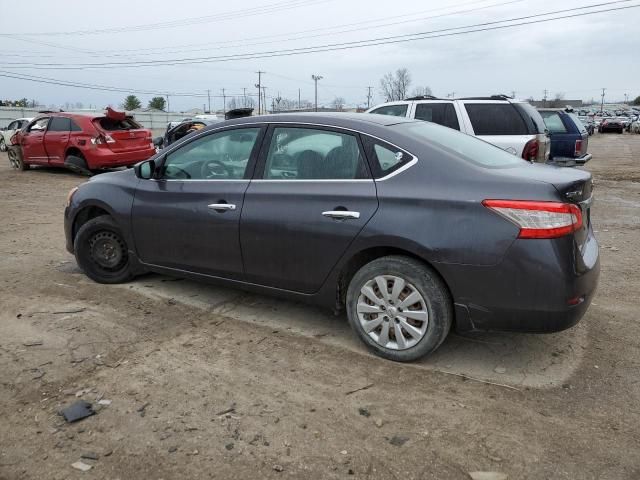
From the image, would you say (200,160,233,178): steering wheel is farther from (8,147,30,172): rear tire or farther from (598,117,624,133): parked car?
(598,117,624,133): parked car

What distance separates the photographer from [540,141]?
8430 millimetres

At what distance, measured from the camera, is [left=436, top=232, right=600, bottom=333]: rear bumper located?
3195mm

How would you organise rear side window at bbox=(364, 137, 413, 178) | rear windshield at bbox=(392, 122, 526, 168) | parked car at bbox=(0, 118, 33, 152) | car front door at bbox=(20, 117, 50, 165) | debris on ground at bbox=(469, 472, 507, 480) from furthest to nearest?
parked car at bbox=(0, 118, 33, 152) → car front door at bbox=(20, 117, 50, 165) → rear windshield at bbox=(392, 122, 526, 168) → rear side window at bbox=(364, 137, 413, 178) → debris on ground at bbox=(469, 472, 507, 480)

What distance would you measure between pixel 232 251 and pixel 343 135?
1.24 meters

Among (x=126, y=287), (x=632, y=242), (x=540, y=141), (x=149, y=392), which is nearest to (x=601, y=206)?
(x=540, y=141)

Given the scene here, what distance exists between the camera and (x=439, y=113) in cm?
895

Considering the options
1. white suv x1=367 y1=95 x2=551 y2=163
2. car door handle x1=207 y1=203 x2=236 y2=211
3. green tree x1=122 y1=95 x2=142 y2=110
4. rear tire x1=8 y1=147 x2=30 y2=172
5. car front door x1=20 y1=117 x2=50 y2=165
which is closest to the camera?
car door handle x1=207 y1=203 x2=236 y2=211

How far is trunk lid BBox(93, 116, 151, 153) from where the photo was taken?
13.1 meters

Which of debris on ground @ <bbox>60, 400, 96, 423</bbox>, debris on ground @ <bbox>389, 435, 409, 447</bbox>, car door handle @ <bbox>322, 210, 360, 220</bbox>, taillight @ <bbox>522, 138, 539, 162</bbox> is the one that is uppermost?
taillight @ <bbox>522, 138, 539, 162</bbox>

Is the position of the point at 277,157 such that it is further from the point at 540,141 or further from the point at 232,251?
the point at 540,141

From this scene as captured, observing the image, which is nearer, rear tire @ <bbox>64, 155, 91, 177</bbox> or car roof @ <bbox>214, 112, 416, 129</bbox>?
car roof @ <bbox>214, 112, 416, 129</bbox>

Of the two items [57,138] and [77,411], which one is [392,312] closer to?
[77,411]

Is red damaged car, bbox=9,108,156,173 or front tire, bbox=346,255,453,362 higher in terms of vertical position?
red damaged car, bbox=9,108,156,173

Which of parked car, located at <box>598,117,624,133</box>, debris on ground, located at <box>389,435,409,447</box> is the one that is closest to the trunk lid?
debris on ground, located at <box>389,435,409,447</box>
